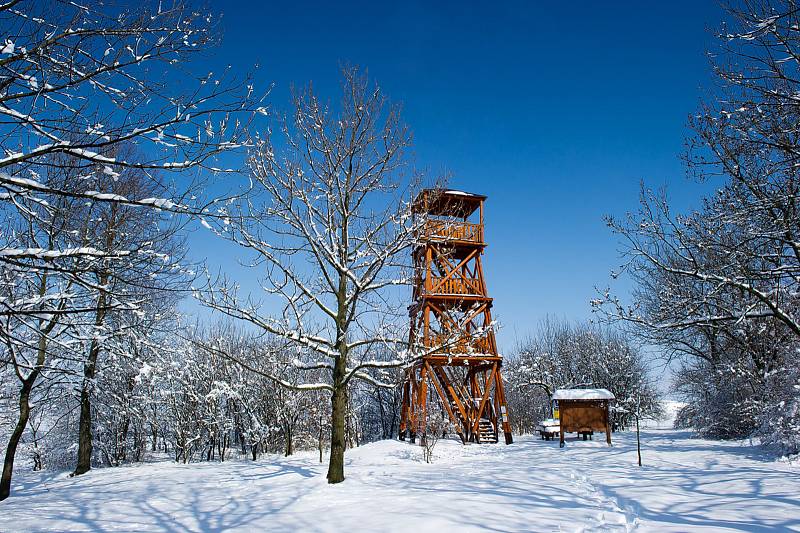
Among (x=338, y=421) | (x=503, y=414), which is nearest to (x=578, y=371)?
(x=503, y=414)

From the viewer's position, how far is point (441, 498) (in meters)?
7.02

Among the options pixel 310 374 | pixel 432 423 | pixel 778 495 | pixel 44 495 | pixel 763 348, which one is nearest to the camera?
pixel 778 495

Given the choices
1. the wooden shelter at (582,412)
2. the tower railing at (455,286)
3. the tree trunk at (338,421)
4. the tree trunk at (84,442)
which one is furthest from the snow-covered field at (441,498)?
the tower railing at (455,286)

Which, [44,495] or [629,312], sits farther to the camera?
[629,312]

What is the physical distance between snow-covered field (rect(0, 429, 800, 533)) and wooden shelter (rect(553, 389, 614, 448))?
16.2 feet

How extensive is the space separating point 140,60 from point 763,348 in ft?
66.3

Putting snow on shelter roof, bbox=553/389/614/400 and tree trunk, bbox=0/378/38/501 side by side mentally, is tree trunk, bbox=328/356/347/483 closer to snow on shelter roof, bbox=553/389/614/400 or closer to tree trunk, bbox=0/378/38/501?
tree trunk, bbox=0/378/38/501

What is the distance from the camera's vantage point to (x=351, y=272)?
9734 mm

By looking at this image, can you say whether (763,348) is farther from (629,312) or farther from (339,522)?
(339,522)

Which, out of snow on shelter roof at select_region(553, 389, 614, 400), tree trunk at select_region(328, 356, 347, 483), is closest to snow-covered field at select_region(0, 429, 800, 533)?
tree trunk at select_region(328, 356, 347, 483)

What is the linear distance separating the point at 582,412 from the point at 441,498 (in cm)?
1300

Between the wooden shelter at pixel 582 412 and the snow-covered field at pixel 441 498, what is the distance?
4.94 metres

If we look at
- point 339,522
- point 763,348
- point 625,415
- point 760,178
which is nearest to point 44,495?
point 339,522

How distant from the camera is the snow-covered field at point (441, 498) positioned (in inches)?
230
